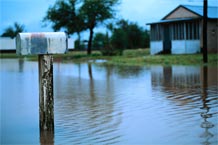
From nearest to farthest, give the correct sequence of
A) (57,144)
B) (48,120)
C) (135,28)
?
(57,144), (48,120), (135,28)

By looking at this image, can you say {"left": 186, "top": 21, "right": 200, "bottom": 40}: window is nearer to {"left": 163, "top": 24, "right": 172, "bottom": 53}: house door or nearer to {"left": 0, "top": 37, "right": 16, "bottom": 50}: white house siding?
{"left": 163, "top": 24, "right": 172, "bottom": 53}: house door

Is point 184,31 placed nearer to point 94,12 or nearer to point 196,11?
point 196,11

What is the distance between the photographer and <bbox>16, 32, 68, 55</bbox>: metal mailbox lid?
7.70 metres

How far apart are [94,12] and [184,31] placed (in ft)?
52.1

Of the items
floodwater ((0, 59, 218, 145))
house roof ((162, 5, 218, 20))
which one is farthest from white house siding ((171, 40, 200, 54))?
floodwater ((0, 59, 218, 145))

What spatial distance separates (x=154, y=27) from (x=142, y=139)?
128ft

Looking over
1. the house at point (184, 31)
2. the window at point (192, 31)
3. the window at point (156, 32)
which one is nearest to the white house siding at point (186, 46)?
the house at point (184, 31)

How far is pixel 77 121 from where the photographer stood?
9.28 m

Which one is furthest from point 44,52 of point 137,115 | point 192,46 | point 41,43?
point 192,46

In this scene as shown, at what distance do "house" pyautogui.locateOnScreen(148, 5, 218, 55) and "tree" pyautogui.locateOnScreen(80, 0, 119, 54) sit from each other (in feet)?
35.9

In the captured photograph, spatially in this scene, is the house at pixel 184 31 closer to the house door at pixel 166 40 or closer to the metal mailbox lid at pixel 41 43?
the house door at pixel 166 40

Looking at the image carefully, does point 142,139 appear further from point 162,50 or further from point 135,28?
point 135,28

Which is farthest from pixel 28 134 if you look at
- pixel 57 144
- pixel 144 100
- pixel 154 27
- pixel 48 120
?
pixel 154 27

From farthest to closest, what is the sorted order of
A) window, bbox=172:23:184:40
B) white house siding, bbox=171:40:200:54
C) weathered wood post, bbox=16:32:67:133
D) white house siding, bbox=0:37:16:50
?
white house siding, bbox=0:37:16:50
window, bbox=172:23:184:40
white house siding, bbox=171:40:200:54
weathered wood post, bbox=16:32:67:133
